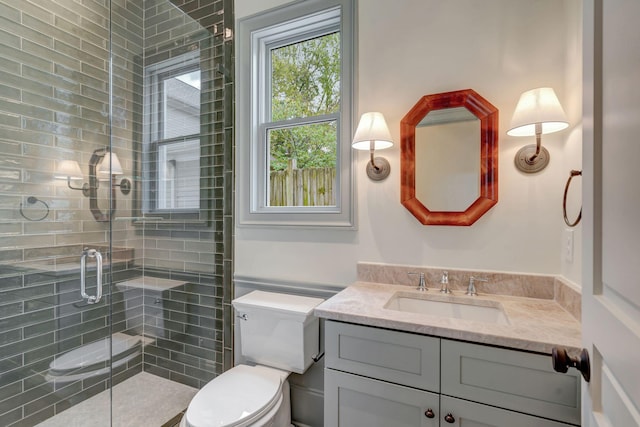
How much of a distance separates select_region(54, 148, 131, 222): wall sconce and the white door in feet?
7.47

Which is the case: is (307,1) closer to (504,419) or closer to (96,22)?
(96,22)

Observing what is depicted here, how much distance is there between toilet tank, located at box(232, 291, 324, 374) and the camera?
1.53 m

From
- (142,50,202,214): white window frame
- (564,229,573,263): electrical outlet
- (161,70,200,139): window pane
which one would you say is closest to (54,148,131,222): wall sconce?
(142,50,202,214): white window frame

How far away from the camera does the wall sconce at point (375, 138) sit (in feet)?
4.80

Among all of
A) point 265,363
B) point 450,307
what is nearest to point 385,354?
point 450,307

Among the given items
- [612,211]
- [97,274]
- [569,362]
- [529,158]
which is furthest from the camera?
[97,274]

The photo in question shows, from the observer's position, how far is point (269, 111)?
204cm

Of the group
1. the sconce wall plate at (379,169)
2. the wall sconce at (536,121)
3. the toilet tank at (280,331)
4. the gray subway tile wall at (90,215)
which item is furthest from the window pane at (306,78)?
the toilet tank at (280,331)

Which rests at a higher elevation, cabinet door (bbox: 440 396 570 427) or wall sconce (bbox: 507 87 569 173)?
wall sconce (bbox: 507 87 569 173)

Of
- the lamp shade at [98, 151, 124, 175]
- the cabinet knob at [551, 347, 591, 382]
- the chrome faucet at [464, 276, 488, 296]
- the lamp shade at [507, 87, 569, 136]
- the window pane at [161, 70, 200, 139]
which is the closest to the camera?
the cabinet knob at [551, 347, 591, 382]

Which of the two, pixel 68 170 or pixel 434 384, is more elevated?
pixel 68 170

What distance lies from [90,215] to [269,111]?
4.21 ft

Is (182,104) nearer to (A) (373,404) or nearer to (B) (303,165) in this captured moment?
(B) (303,165)

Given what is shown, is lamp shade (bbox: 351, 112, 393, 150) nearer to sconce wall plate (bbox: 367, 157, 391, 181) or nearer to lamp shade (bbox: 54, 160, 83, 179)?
sconce wall plate (bbox: 367, 157, 391, 181)
